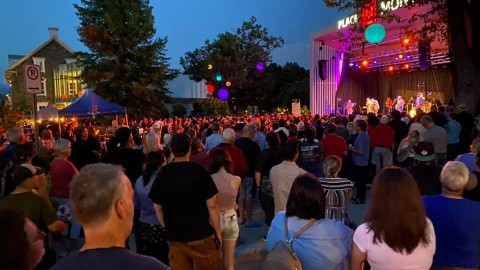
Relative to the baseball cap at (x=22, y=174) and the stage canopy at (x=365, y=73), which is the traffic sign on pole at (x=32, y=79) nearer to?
the baseball cap at (x=22, y=174)

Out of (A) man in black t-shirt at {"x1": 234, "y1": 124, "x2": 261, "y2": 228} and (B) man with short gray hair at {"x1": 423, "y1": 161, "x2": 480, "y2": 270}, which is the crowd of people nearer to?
(B) man with short gray hair at {"x1": 423, "y1": 161, "x2": 480, "y2": 270}

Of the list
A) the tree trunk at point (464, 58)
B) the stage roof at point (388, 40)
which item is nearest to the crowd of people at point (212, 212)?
the tree trunk at point (464, 58)

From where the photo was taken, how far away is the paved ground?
5.43 metres

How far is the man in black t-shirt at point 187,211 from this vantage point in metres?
3.57

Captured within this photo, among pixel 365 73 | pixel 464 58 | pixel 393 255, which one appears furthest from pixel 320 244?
pixel 365 73

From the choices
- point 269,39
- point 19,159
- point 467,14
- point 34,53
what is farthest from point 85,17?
point 19,159

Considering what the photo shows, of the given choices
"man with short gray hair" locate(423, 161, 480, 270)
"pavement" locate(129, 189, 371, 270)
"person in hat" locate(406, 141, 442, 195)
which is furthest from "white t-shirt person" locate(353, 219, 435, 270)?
"pavement" locate(129, 189, 371, 270)

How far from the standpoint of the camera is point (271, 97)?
145 ft

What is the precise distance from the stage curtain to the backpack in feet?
81.3

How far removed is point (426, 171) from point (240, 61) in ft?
120

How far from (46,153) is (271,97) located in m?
37.6

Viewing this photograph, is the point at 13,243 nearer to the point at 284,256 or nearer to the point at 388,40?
the point at 284,256

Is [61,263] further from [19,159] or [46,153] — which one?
[46,153]

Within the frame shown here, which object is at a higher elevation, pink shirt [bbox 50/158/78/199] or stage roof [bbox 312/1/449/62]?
stage roof [bbox 312/1/449/62]
